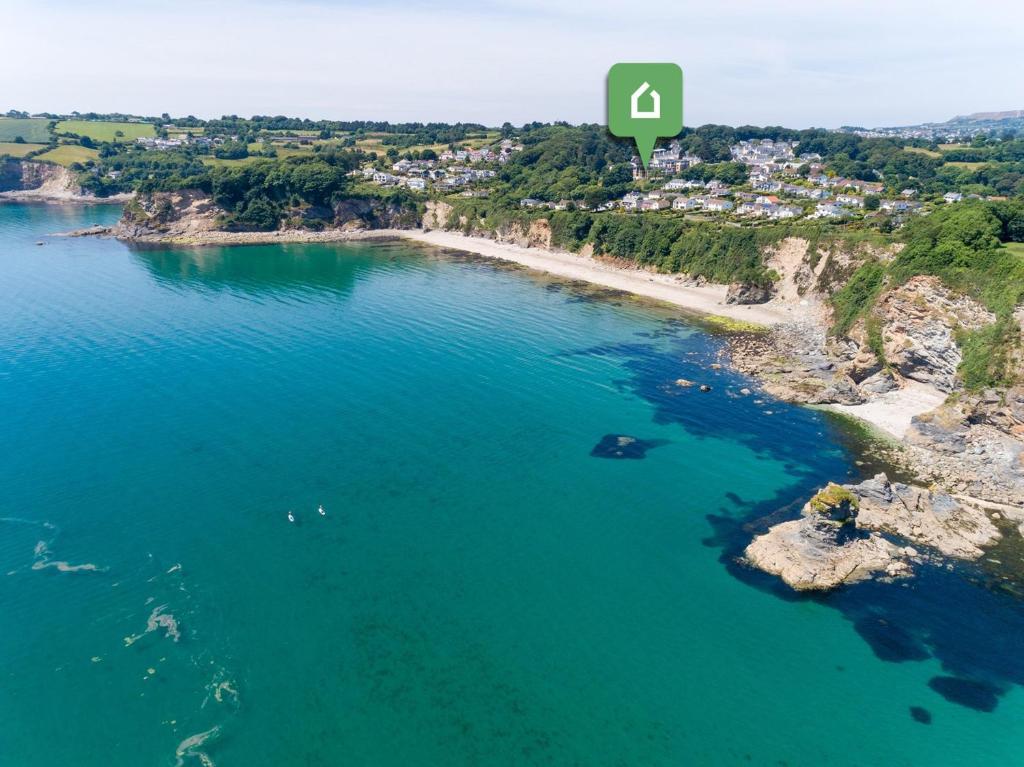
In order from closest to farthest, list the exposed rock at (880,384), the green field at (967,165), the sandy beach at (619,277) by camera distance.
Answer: the exposed rock at (880,384) → the sandy beach at (619,277) → the green field at (967,165)

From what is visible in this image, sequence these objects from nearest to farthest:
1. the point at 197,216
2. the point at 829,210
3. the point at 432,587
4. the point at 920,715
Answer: the point at 920,715 → the point at 432,587 → the point at 829,210 → the point at 197,216

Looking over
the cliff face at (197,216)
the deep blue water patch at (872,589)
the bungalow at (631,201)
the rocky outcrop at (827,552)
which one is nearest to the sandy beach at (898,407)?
the deep blue water patch at (872,589)

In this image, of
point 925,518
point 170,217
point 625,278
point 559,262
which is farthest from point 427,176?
point 925,518

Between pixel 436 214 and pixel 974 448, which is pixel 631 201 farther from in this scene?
pixel 974 448

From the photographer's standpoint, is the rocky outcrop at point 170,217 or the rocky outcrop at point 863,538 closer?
the rocky outcrop at point 863,538

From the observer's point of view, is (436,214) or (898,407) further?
(436,214)

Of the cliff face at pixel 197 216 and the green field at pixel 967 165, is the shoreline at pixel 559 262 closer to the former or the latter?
the cliff face at pixel 197 216

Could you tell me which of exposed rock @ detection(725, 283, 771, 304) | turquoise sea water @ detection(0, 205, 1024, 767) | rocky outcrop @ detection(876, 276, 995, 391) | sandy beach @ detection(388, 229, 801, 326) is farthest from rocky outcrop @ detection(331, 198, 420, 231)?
rocky outcrop @ detection(876, 276, 995, 391)
